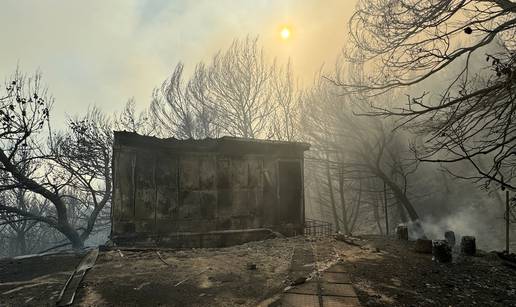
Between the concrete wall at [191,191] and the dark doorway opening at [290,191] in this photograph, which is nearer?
the concrete wall at [191,191]

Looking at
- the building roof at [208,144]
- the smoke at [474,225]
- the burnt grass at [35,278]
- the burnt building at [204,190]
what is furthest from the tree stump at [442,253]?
the smoke at [474,225]

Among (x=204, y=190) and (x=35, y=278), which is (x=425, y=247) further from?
(x=35, y=278)

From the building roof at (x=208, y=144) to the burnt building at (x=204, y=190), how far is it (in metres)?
0.03

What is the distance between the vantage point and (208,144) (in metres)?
11.4

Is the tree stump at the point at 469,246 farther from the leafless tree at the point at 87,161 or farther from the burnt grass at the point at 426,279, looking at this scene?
the leafless tree at the point at 87,161

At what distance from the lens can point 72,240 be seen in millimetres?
15344

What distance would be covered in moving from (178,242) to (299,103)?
15.1 meters

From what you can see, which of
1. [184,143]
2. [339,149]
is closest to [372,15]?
[184,143]

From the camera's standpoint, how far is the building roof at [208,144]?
10.6m

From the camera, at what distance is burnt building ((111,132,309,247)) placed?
34.7 ft

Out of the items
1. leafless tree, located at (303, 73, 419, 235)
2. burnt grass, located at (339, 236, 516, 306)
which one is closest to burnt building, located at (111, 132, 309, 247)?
burnt grass, located at (339, 236, 516, 306)

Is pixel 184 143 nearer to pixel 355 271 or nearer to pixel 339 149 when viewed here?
pixel 355 271

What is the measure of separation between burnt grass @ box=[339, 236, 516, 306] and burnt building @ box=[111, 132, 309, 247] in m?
4.14

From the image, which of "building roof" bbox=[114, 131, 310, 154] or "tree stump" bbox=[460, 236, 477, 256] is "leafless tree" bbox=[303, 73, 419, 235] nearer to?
"building roof" bbox=[114, 131, 310, 154]
